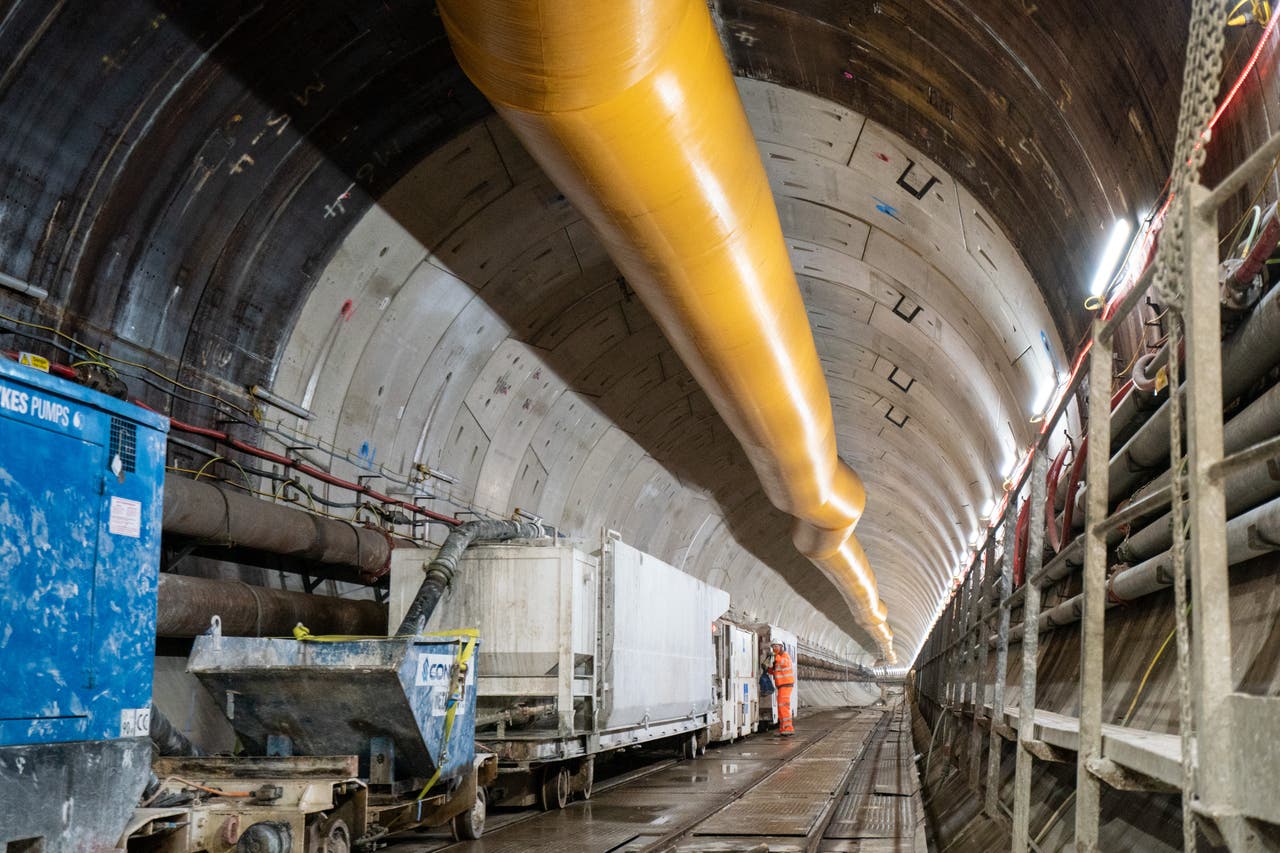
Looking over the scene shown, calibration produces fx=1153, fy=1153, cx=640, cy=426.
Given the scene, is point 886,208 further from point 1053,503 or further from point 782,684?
point 782,684

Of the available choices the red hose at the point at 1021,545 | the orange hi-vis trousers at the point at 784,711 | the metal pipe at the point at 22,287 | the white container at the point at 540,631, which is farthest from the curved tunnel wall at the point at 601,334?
the orange hi-vis trousers at the point at 784,711

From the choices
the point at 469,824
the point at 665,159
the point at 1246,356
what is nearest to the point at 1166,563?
the point at 1246,356

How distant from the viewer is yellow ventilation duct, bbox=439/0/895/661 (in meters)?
5.66

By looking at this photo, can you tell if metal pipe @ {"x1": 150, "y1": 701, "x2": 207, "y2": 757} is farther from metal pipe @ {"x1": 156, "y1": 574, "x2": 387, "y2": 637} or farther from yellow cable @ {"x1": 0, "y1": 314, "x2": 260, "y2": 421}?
yellow cable @ {"x1": 0, "y1": 314, "x2": 260, "y2": 421}

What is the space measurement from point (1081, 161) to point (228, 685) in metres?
6.22

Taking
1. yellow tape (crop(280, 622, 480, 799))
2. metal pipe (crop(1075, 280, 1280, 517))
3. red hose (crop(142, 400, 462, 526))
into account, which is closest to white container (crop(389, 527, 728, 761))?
red hose (crop(142, 400, 462, 526))

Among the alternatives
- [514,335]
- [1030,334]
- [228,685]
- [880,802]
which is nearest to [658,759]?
[880,802]

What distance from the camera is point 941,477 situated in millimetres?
19859

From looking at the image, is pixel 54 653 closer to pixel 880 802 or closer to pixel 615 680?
pixel 615 680

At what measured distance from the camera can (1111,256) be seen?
700cm

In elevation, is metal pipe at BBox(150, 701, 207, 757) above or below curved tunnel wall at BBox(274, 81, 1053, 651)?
below

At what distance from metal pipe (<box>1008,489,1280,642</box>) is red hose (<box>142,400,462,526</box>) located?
6016mm

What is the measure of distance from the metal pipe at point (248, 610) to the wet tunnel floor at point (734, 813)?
1976 mm

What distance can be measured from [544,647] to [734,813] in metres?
2.35
